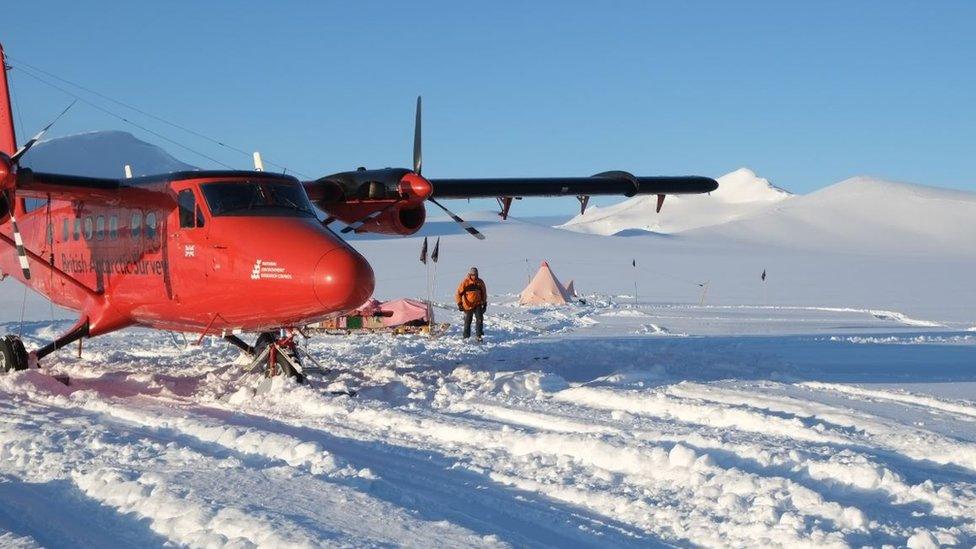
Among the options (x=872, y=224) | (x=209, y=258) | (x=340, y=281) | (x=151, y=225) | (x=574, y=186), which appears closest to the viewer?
(x=340, y=281)

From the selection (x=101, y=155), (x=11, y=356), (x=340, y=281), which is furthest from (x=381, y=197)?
(x=101, y=155)

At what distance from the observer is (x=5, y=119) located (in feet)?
54.3

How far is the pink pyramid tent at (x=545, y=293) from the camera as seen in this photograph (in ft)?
113

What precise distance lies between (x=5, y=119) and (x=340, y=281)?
9725 millimetres

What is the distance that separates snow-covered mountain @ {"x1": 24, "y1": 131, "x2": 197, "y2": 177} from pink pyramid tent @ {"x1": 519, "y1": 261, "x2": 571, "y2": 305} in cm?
9657

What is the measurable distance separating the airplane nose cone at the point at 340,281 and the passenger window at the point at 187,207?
7.55 feet

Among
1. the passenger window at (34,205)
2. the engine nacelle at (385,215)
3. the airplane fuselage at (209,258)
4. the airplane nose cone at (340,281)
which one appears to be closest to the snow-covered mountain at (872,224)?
the engine nacelle at (385,215)

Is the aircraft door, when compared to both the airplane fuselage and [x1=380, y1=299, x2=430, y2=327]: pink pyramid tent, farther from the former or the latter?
[x1=380, y1=299, x2=430, y2=327]: pink pyramid tent

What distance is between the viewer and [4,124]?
16547 millimetres

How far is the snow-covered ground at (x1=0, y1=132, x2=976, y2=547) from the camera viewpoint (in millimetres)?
5457

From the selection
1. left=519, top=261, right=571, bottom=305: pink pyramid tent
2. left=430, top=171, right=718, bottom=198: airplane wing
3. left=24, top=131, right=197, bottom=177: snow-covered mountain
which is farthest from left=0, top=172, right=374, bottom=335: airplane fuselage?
left=24, top=131, right=197, bottom=177: snow-covered mountain

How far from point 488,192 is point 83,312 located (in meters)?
7.36

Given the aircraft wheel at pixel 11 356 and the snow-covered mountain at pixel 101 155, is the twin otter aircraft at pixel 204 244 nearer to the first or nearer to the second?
the aircraft wheel at pixel 11 356

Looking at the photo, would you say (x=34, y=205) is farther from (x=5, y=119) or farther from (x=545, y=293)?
(x=545, y=293)
